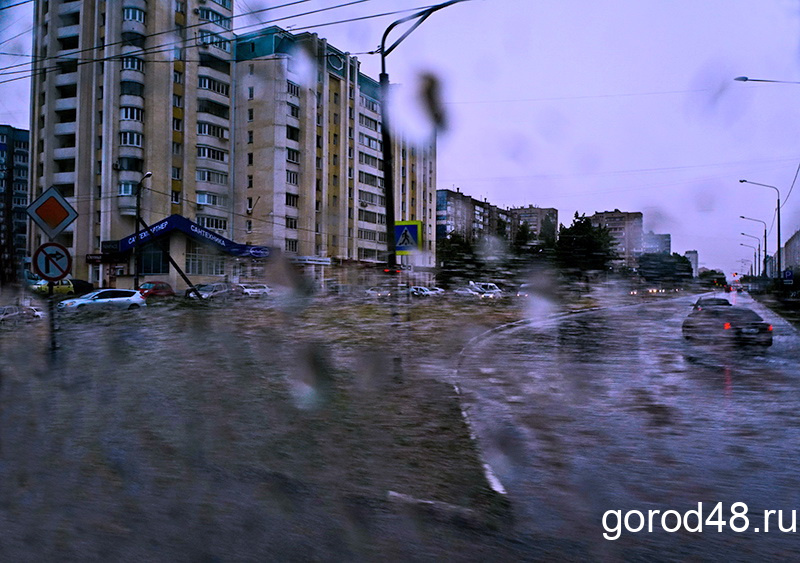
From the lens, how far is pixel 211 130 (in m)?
5.98

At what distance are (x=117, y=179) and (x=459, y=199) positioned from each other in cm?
600

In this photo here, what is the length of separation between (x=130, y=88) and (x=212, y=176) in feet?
5.46

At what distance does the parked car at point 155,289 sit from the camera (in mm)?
7379

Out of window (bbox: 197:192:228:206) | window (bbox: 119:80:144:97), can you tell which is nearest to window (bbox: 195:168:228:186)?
window (bbox: 197:192:228:206)

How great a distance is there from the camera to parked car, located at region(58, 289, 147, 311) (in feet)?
26.6

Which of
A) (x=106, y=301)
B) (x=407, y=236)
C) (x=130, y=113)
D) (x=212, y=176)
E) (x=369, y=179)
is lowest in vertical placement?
(x=106, y=301)

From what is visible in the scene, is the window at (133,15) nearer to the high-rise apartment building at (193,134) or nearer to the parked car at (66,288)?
the high-rise apartment building at (193,134)

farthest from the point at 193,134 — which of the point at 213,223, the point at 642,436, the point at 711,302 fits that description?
the point at 711,302

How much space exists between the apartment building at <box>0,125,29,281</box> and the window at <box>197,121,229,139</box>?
2.45 meters

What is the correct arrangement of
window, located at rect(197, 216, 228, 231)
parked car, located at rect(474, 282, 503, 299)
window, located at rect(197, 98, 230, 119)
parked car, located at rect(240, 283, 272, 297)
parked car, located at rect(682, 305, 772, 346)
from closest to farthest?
window, located at rect(197, 98, 230, 119)
window, located at rect(197, 216, 228, 231)
parked car, located at rect(240, 283, 272, 297)
parked car, located at rect(682, 305, 772, 346)
parked car, located at rect(474, 282, 503, 299)

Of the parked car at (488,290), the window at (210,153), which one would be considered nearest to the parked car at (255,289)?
the window at (210,153)

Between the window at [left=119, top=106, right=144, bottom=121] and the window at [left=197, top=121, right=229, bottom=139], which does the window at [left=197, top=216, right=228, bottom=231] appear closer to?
the window at [left=197, top=121, right=229, bottom=139]

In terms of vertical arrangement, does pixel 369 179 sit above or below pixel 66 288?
above

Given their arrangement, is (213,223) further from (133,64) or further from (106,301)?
(106,301)
